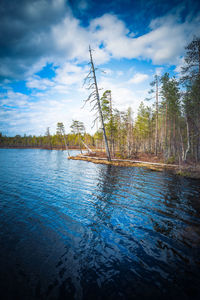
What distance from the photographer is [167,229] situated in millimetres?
4684

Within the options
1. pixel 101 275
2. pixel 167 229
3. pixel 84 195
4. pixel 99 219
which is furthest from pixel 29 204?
pixel 167 229

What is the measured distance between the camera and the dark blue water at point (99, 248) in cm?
262

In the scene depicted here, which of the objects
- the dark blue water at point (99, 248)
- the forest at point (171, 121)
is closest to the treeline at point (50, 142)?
the forest at point (171, 121)

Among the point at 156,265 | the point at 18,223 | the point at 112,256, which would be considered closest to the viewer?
the point at 156,265

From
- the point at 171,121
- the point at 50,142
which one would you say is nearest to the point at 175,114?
the point at 171,121

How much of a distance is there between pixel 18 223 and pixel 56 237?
201cm

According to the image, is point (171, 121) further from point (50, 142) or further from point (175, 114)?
point (50, 142)

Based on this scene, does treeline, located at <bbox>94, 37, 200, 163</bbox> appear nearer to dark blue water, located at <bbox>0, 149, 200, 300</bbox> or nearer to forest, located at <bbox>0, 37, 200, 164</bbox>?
forest, located at <bbox>0, 37, 200, 164</bbox>

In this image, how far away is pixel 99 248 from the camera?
3.81m

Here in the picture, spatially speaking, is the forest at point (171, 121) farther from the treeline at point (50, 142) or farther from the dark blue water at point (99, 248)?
the treeline at point (50, 142)

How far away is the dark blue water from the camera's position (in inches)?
103

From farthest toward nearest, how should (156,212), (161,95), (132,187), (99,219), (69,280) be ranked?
(161,95) → (132,187) → (156,212) → (99,219) → (69,280)

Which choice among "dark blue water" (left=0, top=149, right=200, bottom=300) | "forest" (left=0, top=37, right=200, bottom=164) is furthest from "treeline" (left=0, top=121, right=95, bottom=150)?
"dark blue water" (left=0, top=149, right=200, bottom=300)

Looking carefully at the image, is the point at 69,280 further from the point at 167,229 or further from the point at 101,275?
the point at 167,229
